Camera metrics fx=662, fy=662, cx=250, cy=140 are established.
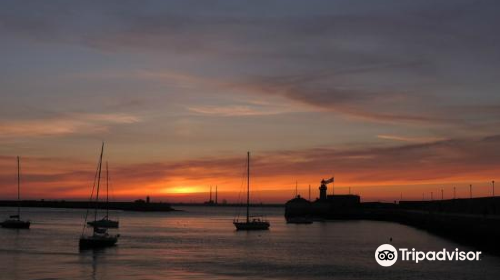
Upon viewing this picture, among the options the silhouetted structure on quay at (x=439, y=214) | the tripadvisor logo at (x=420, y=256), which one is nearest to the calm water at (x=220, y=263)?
the tripadvisor logo at (x=420, y=256)

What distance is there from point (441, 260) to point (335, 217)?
125370 mm

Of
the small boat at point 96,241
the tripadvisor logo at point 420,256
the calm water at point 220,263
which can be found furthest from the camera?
the small boat at point 96,241

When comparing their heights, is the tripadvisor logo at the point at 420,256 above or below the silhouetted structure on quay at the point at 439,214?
below

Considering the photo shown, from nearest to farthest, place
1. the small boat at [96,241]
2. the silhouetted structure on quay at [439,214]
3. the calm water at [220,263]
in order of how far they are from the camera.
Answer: the calm water at [220,263] → the small boat at [96,241] → the silhouetted structure on quay at [439,214]

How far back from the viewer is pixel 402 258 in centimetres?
5869

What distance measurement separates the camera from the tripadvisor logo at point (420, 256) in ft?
185

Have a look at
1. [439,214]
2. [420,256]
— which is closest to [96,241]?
[420,256]

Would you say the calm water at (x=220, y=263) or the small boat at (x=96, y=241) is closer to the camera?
the calm water at (x=220, y=263)

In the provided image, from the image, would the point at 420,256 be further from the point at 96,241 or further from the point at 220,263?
the point at 96,241

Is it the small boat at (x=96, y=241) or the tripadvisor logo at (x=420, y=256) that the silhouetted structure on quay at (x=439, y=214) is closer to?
the tripadvisor logo at (x=420, y=256)

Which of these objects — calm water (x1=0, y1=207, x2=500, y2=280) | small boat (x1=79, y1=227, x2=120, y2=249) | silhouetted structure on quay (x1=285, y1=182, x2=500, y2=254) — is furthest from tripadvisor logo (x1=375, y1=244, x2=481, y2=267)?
small boat (x1=79, y1=227, x2=120, y2=249)

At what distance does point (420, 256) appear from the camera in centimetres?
6006

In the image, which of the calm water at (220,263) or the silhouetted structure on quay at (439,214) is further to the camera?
the silhouetted structure on quay at (439,214)

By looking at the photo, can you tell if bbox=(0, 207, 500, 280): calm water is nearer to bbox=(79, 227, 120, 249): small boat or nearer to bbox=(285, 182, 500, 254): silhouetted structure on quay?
bbox=(79, 227, 120, 249): small boat
